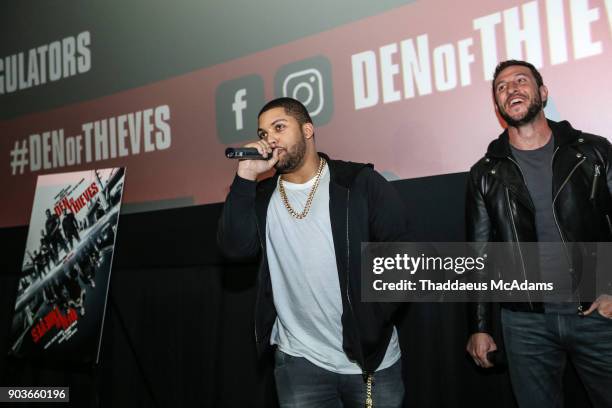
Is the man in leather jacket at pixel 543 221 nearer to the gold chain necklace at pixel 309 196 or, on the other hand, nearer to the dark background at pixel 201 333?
the dark background at pixel 201 333

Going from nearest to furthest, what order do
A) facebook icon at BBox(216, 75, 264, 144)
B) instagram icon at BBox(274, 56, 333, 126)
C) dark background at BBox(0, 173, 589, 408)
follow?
dark background at BBox(0, 173, 589, 408) < instagram icon at BBox(274, 56, 333, 126) < facebook icon at BBox(216, 75, 264, 144)

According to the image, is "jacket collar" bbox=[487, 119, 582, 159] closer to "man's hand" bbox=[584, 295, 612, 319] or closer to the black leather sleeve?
the black leather sleeve

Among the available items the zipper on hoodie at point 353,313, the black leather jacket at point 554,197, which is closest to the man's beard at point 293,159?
the zipper on hoodie at point 353,313

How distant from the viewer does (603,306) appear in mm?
1624

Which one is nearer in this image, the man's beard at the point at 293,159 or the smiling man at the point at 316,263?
the smiling man at the point at 316,263

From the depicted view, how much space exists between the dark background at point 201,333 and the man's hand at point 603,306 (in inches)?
21.4

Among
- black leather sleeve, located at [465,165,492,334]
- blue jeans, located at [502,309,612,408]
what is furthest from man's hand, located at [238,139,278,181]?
blue jeans, located at [502,309,612,408]

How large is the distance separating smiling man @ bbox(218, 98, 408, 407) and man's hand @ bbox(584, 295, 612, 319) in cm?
63

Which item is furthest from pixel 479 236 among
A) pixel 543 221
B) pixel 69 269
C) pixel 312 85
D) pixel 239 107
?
pixel 69 269

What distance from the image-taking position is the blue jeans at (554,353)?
5.41ft

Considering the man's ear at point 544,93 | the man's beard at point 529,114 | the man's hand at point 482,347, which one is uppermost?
the man's ear at point 544,93

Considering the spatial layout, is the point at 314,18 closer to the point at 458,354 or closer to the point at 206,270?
the point at 206,270

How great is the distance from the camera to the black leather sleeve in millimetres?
1840

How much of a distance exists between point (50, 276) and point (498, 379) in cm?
243
